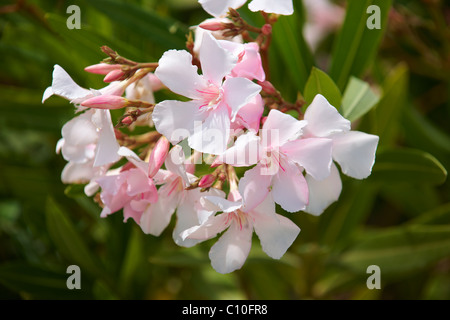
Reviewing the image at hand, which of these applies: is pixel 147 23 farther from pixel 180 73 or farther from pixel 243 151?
pixel 243 151

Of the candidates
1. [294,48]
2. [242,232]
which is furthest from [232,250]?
[294,48]

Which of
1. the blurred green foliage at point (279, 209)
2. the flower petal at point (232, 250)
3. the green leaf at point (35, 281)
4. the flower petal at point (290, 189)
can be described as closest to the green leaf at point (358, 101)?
the blurred green foliage at point (279, 209)

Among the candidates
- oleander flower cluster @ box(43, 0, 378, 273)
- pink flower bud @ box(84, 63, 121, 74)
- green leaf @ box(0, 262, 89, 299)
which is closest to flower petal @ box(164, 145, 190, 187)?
oleander flower cluster @ box(43, 0, 378, 273)

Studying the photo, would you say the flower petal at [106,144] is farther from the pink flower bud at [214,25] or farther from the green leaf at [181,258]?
the green leaf at [181,258]

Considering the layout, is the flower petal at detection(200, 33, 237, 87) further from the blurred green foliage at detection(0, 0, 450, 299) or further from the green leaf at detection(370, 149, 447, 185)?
the green leaf at detection(370, 149, 447, 185)

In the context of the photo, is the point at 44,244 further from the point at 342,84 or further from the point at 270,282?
the point at 342,84

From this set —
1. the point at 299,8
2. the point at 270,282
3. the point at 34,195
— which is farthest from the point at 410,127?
the point at 34,195

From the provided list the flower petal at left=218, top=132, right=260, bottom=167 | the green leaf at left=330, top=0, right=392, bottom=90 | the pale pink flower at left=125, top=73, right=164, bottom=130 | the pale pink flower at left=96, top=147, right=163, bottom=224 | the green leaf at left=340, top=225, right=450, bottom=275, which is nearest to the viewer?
the flower petal at left=218, top=132, right=260, bottom=167
